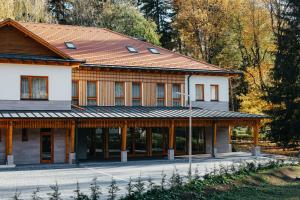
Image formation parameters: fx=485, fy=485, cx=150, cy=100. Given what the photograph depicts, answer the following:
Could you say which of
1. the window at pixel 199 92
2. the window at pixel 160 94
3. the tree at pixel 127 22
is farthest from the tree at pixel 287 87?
the tree at pixel 127 22

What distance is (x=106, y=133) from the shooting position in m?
31.8

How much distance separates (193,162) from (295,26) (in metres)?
13.9

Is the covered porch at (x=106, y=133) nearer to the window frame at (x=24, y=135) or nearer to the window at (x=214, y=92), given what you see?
the window frame at (x=24, y=135)

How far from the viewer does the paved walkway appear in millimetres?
19016

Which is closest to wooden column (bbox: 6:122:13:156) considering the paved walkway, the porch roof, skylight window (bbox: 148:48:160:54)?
the porch roof

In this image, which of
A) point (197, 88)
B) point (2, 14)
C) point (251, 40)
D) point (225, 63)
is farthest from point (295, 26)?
point (2, 14)

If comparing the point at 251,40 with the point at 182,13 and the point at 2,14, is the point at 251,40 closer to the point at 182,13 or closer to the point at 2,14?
the point at 182,13

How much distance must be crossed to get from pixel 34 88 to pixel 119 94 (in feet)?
21.3

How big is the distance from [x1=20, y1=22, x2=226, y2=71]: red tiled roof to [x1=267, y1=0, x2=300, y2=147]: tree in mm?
4609

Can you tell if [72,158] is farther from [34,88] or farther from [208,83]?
[208,83]

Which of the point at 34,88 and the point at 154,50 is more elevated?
the point at 154,50

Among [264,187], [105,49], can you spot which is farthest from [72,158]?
[264,187]

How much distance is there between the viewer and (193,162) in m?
29.5

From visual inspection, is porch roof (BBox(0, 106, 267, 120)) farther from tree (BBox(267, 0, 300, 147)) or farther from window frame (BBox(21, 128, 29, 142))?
tree (BBox(267, 0, 300, 147))
